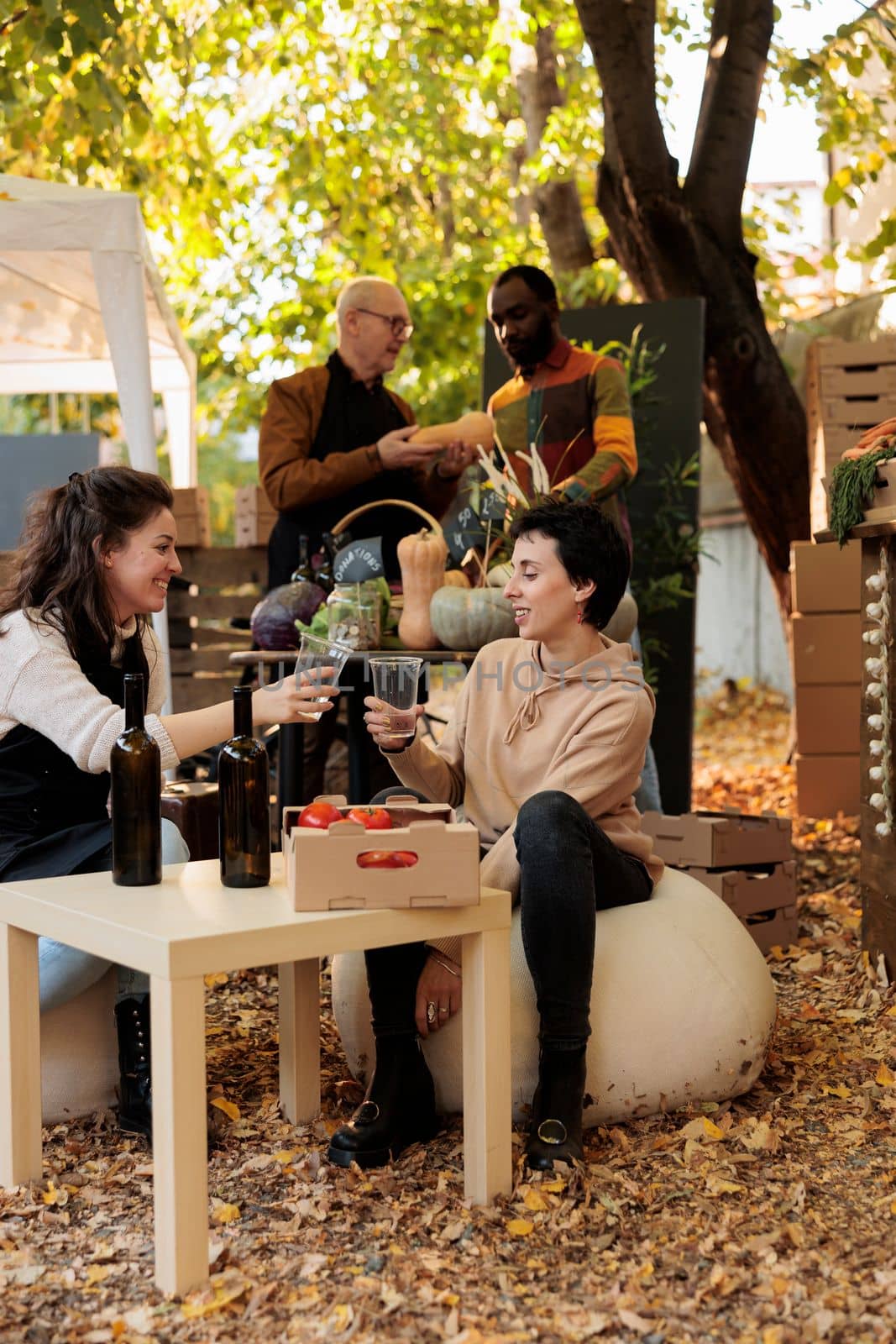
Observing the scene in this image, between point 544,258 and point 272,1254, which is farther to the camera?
point 544,258

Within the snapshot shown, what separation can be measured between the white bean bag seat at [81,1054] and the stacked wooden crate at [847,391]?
407 cm

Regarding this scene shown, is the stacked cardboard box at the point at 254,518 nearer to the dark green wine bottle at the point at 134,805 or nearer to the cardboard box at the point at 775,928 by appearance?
the cardboard box at the point at 775,928

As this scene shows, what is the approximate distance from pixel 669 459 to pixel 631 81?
158 centimetres

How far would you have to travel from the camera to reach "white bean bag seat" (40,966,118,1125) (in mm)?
2828

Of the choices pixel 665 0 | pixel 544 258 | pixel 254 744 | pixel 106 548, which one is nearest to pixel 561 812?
pixel 254 744

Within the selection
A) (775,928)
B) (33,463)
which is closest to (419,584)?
(775,928)

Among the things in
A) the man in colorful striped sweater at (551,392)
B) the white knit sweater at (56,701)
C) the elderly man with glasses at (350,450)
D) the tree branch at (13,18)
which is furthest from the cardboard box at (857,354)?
the white knit sweater at (56,701)

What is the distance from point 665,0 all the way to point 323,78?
2190 millimetres

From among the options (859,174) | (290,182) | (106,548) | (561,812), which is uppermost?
(290,182)

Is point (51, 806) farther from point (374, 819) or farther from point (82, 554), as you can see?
point (374, 819)

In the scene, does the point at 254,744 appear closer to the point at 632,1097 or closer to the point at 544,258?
the point at 632,1097

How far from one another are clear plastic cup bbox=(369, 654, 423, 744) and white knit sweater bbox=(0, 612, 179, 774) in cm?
42

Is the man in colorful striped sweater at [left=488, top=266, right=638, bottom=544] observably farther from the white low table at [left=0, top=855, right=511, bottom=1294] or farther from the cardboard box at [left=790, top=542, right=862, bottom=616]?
the white low table at [left=0, top=855, right=511, bottom=1294]

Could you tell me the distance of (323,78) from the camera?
8.97m
